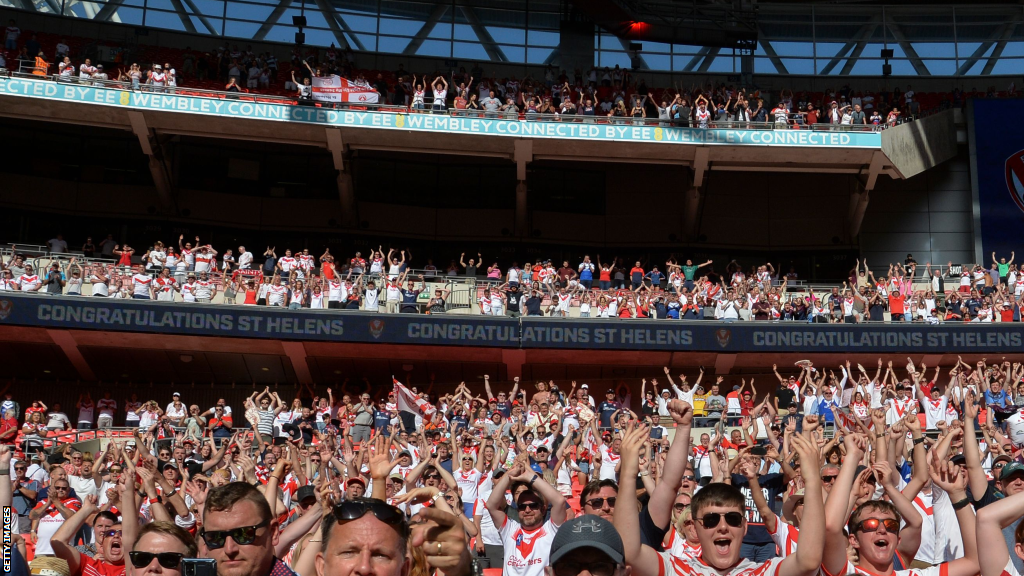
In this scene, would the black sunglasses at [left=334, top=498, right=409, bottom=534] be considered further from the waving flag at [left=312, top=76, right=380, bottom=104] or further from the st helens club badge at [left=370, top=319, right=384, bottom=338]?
the waving flag at [left=312, top=76, right=380, bottom=104]

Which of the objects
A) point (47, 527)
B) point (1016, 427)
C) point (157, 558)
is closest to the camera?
point (157, 558)

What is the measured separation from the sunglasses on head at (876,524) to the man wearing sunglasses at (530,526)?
6.36 ft

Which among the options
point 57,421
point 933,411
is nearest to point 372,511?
point 933,411

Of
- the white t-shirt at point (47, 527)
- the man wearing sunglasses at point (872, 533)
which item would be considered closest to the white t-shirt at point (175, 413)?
the white t-shirt at point (47, 527)

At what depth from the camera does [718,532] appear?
Result: 474cm

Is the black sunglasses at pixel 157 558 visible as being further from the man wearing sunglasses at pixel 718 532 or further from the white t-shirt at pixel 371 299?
the white t-shirt at pixel 371 299

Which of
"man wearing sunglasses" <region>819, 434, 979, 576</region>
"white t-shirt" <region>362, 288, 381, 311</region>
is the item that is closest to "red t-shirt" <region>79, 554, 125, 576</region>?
"man wearing sunglasses" <region>819, 434, 979, 576</region>

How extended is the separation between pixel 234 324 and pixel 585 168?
1427 cm

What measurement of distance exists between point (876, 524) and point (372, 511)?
289cm

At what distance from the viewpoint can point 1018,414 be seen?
17.0 m

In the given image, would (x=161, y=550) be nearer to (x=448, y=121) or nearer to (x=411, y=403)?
(x=411, y=403)

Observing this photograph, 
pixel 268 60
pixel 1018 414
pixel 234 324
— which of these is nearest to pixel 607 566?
pixel 1018 414

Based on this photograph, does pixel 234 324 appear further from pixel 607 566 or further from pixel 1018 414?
pixel 607 566

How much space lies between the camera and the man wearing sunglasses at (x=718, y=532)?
15.0 feet
